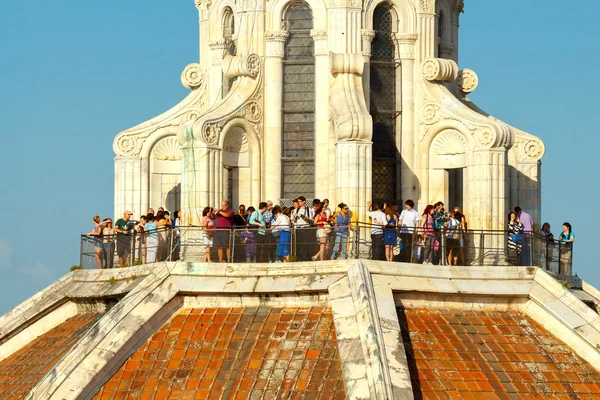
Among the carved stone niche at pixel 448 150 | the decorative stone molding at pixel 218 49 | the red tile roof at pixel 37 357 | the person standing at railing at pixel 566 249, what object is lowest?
the red tile roof at pixel 37 357

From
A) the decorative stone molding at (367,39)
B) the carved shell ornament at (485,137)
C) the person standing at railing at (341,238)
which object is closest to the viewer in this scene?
the person standing at railing at (341,238)

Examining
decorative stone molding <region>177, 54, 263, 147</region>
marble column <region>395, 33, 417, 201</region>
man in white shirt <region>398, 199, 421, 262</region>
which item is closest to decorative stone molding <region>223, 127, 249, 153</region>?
decorative stone molding <region>177, 54, 263, 147</region>

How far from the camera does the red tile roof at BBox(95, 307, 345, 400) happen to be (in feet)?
146

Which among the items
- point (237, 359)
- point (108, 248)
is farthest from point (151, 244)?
point (237, 359)

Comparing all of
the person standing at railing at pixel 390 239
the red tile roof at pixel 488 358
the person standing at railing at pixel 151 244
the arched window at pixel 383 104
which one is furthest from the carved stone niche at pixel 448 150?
the person standing at railing at pixel 151 244

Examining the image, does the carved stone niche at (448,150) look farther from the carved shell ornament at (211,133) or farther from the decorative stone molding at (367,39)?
the carved shell ornament at (211,133)

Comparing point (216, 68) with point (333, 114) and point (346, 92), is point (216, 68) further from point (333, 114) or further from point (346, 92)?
point (346, 92)

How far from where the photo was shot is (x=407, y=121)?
175ft

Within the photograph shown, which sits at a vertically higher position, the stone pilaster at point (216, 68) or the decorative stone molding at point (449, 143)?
the stone pilaster at point (216, 68)

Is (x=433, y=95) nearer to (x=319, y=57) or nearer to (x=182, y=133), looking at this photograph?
(x=319, y=57)

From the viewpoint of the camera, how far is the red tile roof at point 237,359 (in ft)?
146

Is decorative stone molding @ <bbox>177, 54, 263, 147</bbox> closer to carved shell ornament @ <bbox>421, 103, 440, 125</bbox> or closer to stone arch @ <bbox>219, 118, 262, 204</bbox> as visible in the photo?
stone arch @ <bbox>219, 118, 262, 204</bbox>

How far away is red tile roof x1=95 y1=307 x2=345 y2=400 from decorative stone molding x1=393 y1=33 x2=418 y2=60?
9641mm

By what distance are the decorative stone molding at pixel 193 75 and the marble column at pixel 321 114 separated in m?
4.76
